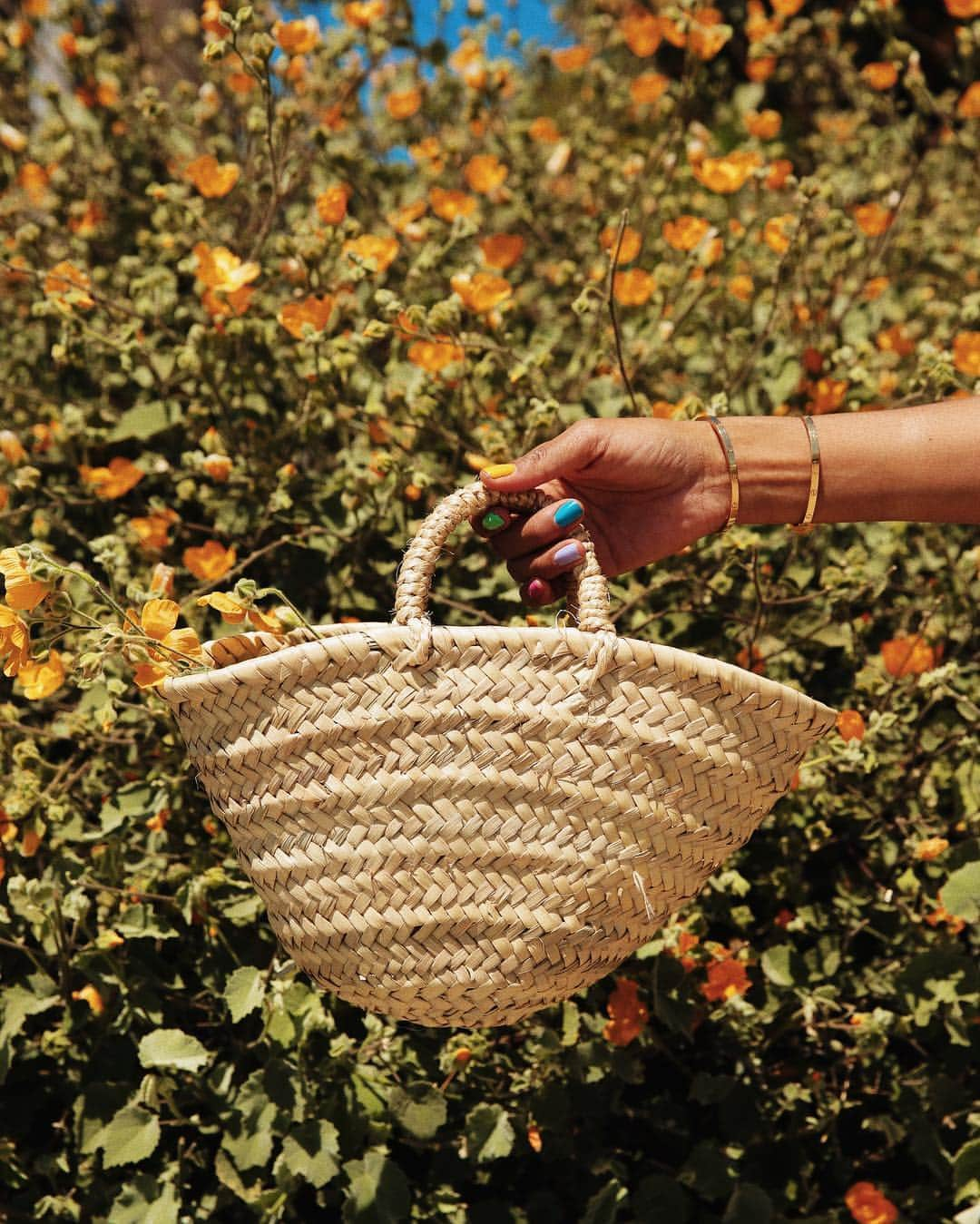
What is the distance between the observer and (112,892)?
4.94 ft

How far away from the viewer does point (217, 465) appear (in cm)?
165

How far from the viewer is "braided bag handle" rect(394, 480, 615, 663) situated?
100 centimetres

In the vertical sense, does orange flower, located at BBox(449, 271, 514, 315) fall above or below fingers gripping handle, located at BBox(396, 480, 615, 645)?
above

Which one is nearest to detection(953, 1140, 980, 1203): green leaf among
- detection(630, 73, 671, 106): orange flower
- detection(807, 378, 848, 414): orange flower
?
detection(807, 378, 848, 414): orange flower

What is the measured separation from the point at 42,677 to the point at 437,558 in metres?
0.44

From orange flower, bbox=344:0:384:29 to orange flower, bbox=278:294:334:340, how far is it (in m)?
0.72

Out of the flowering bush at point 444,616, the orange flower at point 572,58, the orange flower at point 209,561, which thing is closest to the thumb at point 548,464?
the flowering bush at point 444,616

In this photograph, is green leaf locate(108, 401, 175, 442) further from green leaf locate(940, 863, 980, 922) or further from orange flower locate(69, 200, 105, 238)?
green leaf locate(940, 863, 980, 922)

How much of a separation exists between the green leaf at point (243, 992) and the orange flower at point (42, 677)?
1.38 ft

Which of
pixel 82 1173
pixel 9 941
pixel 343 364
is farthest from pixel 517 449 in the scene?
pixel 82 1173

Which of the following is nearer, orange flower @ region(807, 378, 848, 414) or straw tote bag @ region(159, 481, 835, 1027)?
straw tote bag @ region(159, 481, 835, 1027)

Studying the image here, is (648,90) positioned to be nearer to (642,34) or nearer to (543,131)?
(642,34)

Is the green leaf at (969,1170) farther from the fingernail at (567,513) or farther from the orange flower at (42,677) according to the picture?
the orange flower at (42,677)

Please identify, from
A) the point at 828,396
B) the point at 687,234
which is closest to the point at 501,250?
the point at 687,234
